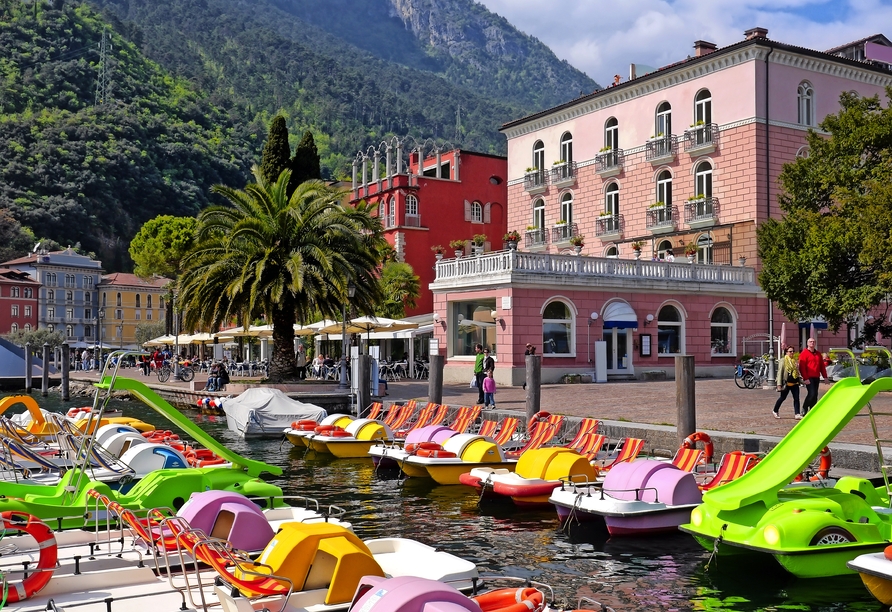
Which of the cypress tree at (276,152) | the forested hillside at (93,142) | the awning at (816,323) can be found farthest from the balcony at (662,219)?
the forested hillside at (93,142)

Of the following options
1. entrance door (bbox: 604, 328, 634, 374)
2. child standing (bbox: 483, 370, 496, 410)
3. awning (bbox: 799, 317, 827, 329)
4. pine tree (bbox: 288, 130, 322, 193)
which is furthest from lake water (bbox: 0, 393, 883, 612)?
awning (bbox: 799, 317, 827, 329)

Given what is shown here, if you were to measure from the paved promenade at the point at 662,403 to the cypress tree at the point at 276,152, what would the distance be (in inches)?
469

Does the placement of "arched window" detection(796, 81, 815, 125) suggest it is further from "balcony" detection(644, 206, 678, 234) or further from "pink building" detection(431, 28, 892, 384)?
"balcony" detection(644, 206, 678, 234)

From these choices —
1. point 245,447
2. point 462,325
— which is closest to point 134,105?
point 462,325

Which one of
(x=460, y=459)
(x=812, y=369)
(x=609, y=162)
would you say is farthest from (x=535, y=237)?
(x=460, y=459)

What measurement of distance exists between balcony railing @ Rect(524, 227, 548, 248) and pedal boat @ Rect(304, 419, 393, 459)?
33190 mm

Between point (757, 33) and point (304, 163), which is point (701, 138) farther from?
point (304, 163)

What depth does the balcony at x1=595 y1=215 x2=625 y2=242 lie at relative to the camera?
4934 centimetres

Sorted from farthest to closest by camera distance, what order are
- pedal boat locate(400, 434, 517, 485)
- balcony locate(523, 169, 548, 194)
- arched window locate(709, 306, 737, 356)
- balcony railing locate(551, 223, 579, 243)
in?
balcony locate(523, 169, 548, 194)
balcony railing locate(551, 223, 579, 243)
arched window locate(709, 306, 737, 356)
pedal boat locate(400, 434, 517, 485)

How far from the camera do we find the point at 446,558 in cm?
854

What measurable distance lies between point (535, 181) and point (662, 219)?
10.2 meters

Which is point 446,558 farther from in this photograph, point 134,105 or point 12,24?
point 12,24

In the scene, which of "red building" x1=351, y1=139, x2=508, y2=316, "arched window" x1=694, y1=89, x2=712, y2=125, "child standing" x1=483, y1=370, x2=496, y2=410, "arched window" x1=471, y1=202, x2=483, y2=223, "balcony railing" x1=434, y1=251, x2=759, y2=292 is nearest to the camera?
"child standing" x1=483, y1=370, x2=496, y2=410

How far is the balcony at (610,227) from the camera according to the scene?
4934 centimetres
